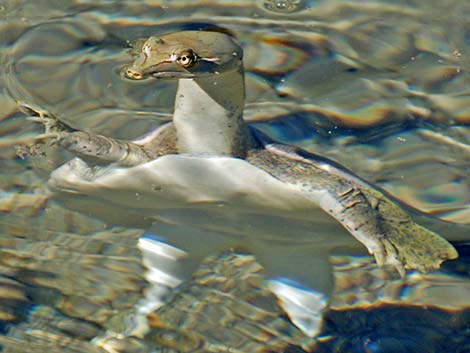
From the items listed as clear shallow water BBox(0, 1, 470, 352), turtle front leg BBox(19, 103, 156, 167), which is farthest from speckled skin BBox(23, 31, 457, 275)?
clear shallow water BBox(0, 1, 470, 352)

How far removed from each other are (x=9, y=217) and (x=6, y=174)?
300mm

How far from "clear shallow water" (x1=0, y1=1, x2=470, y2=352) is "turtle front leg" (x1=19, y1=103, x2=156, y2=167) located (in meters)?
0.33

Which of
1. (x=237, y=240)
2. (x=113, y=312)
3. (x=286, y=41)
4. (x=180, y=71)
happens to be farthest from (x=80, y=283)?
(x=286, y=41)

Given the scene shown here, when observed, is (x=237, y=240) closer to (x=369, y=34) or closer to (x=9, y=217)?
(x=9, y=217)

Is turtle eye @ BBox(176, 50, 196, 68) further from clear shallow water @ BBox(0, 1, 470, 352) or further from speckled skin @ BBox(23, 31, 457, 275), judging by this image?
clear shallow water @ BBox(0, 1, 470, 352)

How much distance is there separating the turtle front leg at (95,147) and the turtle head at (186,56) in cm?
58

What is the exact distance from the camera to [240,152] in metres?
3.45

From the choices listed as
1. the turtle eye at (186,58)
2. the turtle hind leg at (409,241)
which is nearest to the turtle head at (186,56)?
the turtle eye at (186,58)

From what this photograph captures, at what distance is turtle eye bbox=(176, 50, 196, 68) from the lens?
9.01ft

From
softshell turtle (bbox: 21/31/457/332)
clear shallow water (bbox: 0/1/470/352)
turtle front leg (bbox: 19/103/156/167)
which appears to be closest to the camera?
softshell turtle (bbox: 21/31/457/332)

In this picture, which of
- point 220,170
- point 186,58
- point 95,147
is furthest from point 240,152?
point 186,58

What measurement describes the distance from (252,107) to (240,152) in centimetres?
86

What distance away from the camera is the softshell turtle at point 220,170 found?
304 centimetres

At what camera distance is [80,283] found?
3.51 meters
